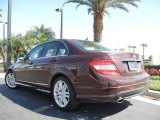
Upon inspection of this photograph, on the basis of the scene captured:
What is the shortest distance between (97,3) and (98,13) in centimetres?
86

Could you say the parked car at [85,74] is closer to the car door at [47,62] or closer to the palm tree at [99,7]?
the car door at [47,62]

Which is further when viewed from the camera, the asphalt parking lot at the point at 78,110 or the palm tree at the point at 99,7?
the palm tree at the point at 99,7

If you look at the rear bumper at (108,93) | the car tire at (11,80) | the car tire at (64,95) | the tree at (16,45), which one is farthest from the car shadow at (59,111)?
the tree at (16,45)

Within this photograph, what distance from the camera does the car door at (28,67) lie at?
641 cm

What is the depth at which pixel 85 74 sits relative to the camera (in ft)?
15.2

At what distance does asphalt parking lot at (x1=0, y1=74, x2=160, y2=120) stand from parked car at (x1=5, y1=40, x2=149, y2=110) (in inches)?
11.0

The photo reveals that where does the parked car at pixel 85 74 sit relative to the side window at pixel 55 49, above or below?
below

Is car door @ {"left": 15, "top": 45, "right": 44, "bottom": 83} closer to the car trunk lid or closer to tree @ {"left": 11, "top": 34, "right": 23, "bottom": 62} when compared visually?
the car trunk lid

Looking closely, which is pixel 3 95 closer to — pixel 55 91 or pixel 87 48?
pixel 55 91

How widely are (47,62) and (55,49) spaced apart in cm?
35

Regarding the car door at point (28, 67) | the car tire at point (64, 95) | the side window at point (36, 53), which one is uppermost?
the side window at point (36, 53)

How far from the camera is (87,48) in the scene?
5.23m

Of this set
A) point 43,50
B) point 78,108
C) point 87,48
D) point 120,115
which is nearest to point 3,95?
point 43,50

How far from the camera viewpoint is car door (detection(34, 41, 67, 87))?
218 inches
